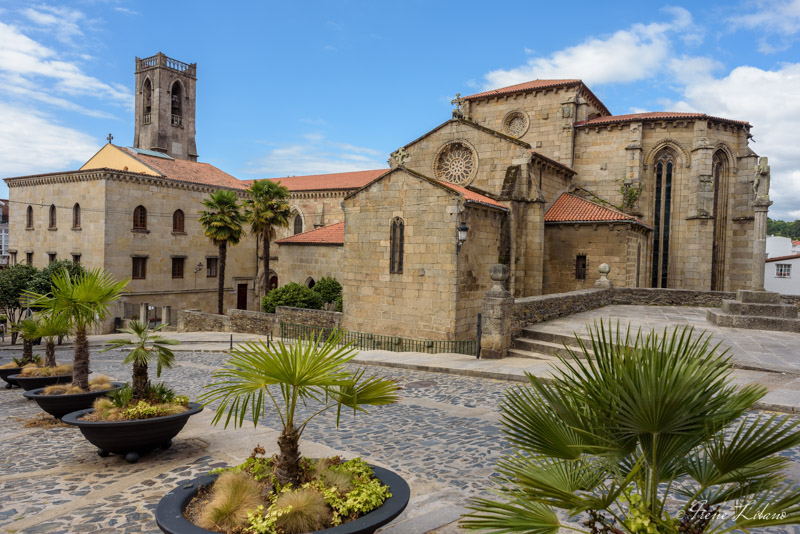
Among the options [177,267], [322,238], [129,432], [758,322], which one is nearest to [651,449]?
[129,432]

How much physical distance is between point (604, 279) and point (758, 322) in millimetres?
6548

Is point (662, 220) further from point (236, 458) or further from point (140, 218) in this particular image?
point (140, 218)

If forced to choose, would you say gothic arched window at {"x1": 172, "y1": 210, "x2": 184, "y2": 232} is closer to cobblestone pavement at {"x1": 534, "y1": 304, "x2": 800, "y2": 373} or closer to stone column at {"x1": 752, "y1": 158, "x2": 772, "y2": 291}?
cobblestone pavement at {"x1": 534, "y1": 304, "x2": 800, "y2": 373}

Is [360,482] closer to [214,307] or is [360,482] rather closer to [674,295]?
[674,295]

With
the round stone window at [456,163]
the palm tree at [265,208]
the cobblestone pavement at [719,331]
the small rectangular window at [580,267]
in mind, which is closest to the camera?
the cobblestone pavement at [719,331]

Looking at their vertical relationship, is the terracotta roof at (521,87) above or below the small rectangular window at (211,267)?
above

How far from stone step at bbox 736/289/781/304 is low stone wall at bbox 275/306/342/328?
14.7m

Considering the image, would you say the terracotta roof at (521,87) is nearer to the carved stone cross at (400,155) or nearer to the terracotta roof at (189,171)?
the carved stone cross at (400,155)

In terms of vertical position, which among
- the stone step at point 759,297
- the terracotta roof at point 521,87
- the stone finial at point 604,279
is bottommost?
the stone step at point 759,297

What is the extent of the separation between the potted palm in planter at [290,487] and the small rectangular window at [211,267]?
1419 inches

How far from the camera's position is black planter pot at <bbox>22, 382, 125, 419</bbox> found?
8016 millimetres

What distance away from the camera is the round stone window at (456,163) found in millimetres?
24562

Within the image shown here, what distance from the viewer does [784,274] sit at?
1596 inches

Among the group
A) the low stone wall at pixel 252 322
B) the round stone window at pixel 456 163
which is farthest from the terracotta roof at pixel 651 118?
the low stone wall at pixel 252 322
